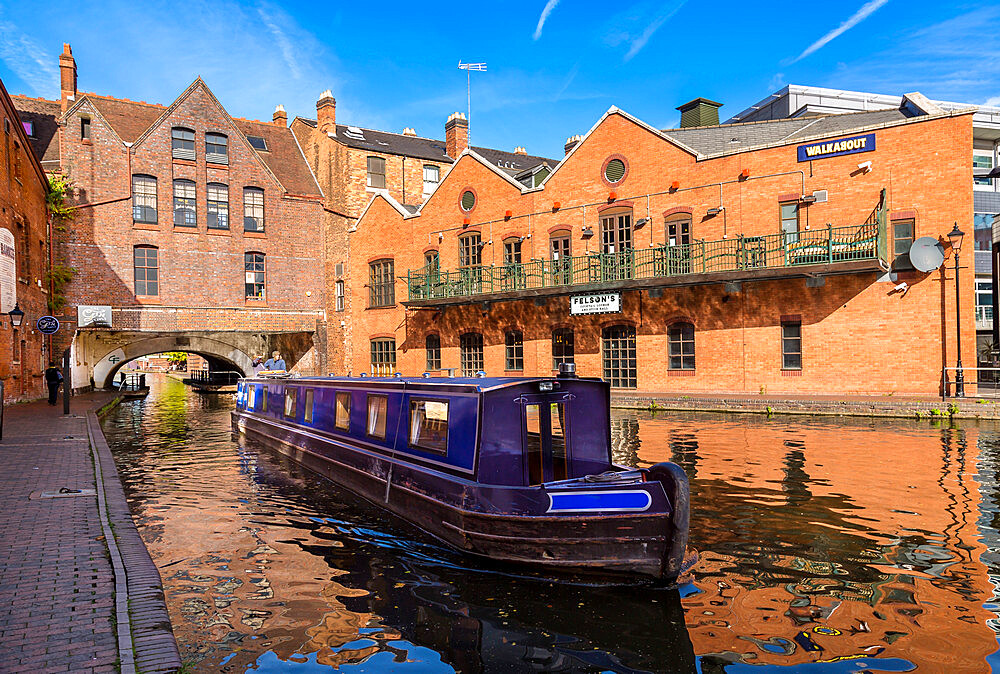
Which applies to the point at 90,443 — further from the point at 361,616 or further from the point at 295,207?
the point at 295,207

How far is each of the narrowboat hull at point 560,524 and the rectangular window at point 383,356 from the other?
859 inches

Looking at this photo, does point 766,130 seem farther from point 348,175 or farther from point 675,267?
point 348,175

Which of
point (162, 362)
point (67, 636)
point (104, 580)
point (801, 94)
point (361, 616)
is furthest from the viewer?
point (162, 362)

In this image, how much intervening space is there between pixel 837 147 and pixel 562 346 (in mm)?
10842

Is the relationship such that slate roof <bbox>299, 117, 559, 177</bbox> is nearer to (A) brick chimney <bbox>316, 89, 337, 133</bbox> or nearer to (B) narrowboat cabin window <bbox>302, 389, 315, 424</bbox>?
(A) brick chimney <bbox>316, 89, 337, 133</bbox>

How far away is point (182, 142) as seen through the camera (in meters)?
27.8

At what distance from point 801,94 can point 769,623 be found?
4045 centimetres

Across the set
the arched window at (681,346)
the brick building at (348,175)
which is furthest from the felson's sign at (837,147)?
the brick building at (348,175)

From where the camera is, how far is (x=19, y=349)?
18.9 metres

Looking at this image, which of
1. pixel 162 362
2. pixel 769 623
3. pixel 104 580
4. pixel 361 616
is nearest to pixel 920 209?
pixel 769 623

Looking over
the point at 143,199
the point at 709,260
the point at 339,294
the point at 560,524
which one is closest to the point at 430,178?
the point at 339,294

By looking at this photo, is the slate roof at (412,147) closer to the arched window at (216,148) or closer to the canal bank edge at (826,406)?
the arched window at (216,148)

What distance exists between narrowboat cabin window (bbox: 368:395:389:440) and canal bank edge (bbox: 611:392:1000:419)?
1152 centimetres

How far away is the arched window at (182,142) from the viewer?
27547 millimetres
